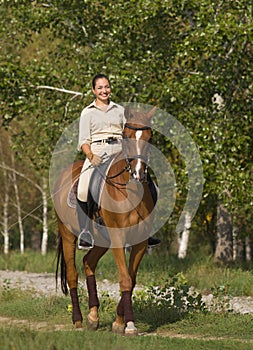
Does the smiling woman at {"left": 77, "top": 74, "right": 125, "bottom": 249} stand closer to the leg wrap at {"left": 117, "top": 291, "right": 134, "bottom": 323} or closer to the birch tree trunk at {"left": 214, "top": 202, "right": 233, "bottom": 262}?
the leg wrap at {"left": 117, "top": 291, "right": 134, "bottom": 323}

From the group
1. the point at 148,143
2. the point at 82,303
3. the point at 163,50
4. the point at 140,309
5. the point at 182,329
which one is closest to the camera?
the point at 148,143

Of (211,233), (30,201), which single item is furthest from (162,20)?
(30,201)

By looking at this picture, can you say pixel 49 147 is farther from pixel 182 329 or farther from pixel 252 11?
pixel 182 329

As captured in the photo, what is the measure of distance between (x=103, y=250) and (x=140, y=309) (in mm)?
1470

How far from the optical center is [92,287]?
1242 cm

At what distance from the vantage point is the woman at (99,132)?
1153 centimetres

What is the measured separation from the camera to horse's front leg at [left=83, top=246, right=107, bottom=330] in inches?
482

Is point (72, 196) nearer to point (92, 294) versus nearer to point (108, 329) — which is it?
point (92, 294)

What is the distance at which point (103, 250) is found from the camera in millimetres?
12695

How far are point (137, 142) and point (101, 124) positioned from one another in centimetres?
106

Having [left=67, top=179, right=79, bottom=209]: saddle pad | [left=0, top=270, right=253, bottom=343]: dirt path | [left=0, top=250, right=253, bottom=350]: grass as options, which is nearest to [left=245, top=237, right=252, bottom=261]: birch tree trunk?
[left=0, top=270, right=253, bottom=343]: dirt path

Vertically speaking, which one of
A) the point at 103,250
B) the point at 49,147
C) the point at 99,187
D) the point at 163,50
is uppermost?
the point at 163,50

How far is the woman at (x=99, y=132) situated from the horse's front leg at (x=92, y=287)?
3.01 feet

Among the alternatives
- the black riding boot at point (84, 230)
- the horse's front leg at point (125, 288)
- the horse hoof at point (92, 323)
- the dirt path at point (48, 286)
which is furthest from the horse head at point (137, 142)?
the dirt path at point (48, 286)
